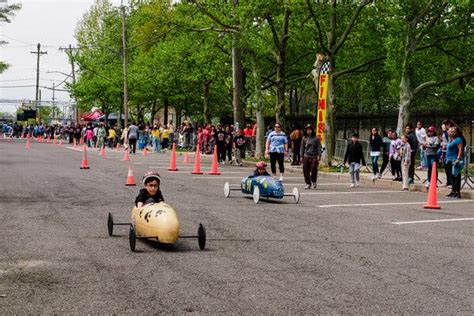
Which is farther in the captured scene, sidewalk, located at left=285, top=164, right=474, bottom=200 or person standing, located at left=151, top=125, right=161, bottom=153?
person standing, located at left=151, top=125, right=161, bottom=153

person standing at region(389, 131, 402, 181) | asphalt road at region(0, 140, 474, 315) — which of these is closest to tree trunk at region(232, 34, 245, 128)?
person standing at region(389, 131, 402, 181)

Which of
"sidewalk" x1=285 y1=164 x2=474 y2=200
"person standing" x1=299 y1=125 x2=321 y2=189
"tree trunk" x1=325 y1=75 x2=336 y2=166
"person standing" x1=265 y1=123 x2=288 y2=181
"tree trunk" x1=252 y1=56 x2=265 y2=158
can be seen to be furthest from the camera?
"tree trunk" x1=252 y1=56 x2=265 y2=158

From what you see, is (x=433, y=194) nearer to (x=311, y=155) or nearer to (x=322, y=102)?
(x=311, y=155)

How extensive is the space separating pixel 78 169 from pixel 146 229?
16.3 m

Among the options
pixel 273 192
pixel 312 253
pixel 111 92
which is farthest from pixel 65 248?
pixel 111 92

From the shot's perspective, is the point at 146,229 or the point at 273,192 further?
the point at 273,192

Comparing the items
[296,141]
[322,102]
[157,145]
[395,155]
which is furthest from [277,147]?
[157,145]

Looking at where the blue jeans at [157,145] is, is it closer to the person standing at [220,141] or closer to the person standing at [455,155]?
the person standing at [220,141]

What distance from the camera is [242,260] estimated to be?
9.24 meters

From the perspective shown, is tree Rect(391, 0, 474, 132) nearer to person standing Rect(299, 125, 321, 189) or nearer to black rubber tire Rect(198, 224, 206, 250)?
person standing Rect(299, 125, 321, 189)

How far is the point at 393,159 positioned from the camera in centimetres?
2419

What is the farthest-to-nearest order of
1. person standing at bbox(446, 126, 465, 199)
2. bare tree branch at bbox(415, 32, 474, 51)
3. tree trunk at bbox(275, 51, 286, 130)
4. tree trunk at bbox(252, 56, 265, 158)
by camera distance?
tree trunk at bbox(275, 51, 286, 130) → tree trunk at bbox(252, 56, 265, 158) → bare tree branch at bbox(415, 32, 474, 51) → person standing at bbox(446, 126, 465, 199)

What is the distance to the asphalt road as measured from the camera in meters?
6.99

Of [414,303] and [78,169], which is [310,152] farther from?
[414,303]
